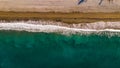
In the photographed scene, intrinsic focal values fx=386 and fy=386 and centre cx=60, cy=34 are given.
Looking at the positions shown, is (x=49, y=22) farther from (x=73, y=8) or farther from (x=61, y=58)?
(x=61, y=58)

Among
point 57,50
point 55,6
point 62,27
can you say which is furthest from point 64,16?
point 57,50

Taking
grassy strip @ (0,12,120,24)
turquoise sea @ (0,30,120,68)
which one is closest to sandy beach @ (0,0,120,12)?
grassy strip @ (0,12,120,24)

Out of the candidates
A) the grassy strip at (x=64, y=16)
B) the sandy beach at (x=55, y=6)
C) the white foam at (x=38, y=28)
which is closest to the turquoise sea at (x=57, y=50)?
the white foam at (x=38, y=28)

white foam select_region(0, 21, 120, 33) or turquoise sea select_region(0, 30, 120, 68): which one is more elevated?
white foam select_region(0, 21, 120, 33)

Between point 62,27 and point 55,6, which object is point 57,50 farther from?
point 55,6

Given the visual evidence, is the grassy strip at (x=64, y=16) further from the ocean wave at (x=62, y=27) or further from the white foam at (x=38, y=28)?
the white foam at (x=38, y=28)

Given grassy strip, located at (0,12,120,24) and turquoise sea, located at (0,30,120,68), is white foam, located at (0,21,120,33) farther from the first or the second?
grassy strip, located at (0,12,120,24)

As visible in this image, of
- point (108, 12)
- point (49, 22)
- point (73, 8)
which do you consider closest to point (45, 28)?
point (49, 22)
